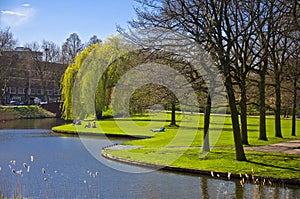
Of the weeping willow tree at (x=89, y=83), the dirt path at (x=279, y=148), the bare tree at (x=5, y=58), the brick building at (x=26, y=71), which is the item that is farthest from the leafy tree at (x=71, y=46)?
the dirt path at (x=279, y=148)

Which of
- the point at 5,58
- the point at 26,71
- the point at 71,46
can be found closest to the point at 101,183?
the point at 5,58

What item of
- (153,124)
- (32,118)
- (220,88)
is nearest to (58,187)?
(220,88)

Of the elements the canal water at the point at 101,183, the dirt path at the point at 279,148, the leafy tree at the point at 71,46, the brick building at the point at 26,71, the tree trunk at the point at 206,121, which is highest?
the leafy tree at the point at 71,46

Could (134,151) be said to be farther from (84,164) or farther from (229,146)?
(229,146)

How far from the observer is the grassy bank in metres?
44.8

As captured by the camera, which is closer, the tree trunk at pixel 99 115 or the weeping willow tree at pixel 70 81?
the weeping willow tree at pixel 70 81

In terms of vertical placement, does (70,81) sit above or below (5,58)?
below

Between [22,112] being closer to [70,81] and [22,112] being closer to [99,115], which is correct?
[70,81]

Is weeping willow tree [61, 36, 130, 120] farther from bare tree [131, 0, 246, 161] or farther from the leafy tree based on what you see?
the leafy tree

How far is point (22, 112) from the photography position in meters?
47.4

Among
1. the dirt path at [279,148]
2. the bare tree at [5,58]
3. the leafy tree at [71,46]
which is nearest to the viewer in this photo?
the dirt path at [279,148]

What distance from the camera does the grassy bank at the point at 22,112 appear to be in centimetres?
4481

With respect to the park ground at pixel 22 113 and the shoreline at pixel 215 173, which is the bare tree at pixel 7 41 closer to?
the park ground at pixel 22 113

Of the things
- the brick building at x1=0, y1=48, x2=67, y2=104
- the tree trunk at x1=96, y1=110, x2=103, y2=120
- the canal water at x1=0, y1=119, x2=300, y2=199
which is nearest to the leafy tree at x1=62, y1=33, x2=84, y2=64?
the brick building at x1=0, y1=48, x2=67, y2=104
